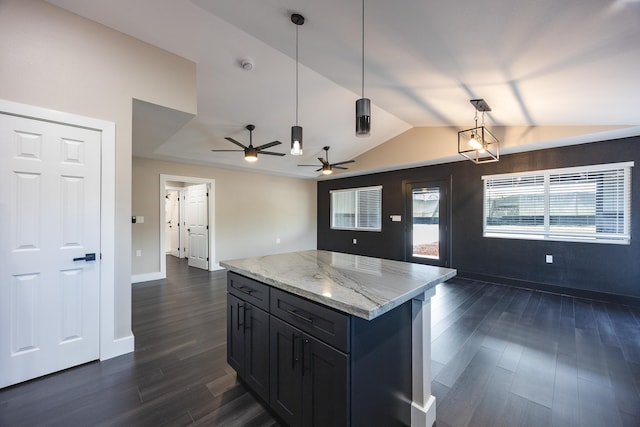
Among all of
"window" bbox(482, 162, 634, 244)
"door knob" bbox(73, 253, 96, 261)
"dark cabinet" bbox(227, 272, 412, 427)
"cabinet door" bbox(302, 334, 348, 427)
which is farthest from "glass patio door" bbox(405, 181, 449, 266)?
"door knob" bbox(73, 253, 96, 261)

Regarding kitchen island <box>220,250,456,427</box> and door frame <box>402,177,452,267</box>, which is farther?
door frame <box>402,177,452,267</box>

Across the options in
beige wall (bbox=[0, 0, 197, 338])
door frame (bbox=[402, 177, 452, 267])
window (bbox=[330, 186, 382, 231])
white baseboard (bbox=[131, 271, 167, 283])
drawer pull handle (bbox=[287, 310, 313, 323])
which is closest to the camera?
drawer pull handle (bbox=[287, 310, 313, 323])

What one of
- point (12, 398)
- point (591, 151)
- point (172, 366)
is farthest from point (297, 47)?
point (591, 151)

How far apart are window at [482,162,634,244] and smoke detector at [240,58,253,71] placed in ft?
14.5

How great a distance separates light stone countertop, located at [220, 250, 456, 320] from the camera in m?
1.14

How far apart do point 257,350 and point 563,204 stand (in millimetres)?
4992

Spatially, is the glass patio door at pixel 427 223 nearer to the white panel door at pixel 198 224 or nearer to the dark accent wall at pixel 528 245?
the dark accent wall at pixel 528 245

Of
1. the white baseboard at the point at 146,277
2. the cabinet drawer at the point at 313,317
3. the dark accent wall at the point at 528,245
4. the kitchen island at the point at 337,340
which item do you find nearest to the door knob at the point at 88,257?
the kitchen island at the point at 337,340

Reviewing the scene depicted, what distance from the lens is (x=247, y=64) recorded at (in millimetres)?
2963

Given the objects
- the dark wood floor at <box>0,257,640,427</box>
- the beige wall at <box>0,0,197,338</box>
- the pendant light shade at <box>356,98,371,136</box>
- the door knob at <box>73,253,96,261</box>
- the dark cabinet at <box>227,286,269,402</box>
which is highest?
the beige wall at <box>0,0,197,338</box>

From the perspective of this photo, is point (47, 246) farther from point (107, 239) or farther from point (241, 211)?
point (241, 211)

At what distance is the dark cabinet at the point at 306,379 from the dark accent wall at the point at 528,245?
4.67 meters

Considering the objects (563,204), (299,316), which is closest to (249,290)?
(299,316)

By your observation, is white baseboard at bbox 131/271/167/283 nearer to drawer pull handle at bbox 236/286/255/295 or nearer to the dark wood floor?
the dark wood floor
